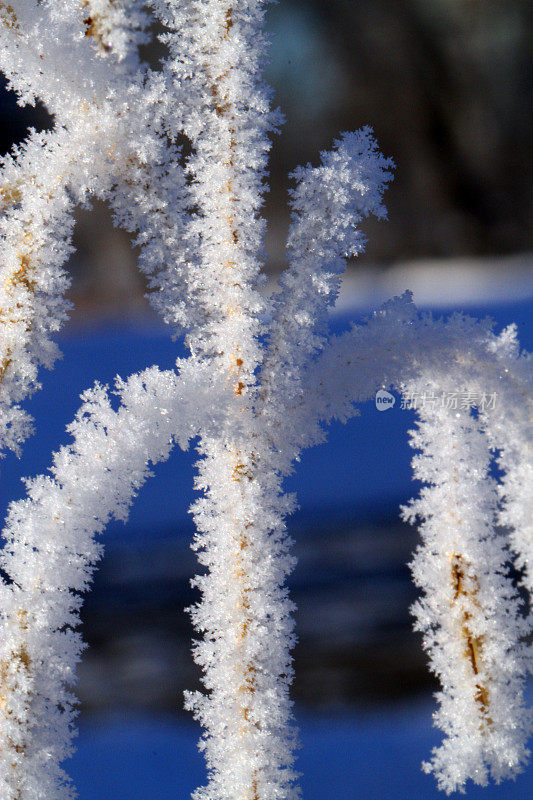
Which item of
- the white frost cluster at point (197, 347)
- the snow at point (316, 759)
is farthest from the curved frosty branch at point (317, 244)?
the snow at point (316, 759)

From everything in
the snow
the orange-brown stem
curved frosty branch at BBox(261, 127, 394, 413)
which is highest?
curved frosty branch at BBox(261, 127, 394, 413)

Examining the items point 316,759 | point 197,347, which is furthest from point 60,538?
point 316,759

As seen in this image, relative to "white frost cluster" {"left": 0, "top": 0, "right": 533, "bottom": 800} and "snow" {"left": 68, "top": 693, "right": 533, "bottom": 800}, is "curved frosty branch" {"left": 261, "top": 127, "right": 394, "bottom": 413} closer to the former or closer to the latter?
"white frost cluster" {"left": 0, "top": 0, "right": 533, "bottom": 800}

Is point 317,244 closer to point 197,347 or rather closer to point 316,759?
point 197,347

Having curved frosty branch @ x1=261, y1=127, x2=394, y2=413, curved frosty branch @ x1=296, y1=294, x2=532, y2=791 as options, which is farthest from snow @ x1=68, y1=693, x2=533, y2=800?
curved frosty branch @ x1=261, y1=127, x2=394, y2=413

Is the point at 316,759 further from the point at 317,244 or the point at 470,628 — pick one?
the point at 317,244

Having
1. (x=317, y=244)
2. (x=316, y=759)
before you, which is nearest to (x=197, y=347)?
(x=317, y=244)

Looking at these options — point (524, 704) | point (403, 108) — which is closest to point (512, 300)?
point (403, 108)

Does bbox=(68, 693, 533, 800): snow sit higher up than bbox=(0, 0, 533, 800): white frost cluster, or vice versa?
bbox=(0, 0, 533, 800): white frost cluster
